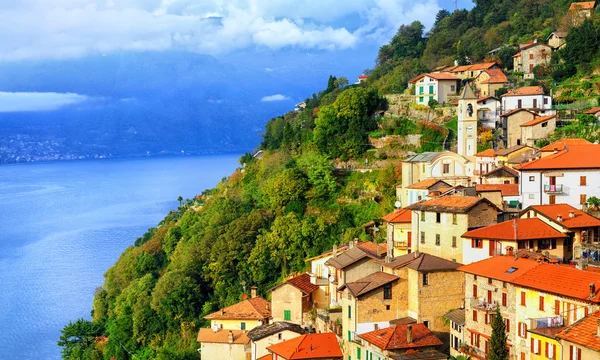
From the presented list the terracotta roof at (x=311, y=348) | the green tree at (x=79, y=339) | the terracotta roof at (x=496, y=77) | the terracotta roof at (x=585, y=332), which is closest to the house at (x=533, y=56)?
the terracotta roof at (x=496, y=77)

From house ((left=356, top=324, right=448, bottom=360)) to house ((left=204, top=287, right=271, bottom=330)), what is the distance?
32.3ft

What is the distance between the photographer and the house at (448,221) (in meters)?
32.4

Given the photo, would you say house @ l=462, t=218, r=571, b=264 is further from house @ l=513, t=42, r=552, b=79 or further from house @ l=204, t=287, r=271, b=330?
house @ l=513, t=42, r=552, b=79

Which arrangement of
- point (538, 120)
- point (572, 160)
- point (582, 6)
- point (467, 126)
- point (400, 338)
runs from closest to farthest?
1. point (400, 338)
2. point (572, 160)
3. point (538, 120)
4. point (467, 126)
5. point (582, 6)

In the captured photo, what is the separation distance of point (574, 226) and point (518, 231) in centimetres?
219

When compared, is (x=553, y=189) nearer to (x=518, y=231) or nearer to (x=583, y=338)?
(x=518, y=231)

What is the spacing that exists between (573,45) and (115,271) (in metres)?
33.0

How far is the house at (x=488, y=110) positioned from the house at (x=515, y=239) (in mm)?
19337

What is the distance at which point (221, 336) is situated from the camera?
125 ft

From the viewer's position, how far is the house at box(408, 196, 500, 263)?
32438 millimetres

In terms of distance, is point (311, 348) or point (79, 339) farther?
point (79, 339)

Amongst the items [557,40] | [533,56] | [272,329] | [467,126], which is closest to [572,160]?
[467,126]

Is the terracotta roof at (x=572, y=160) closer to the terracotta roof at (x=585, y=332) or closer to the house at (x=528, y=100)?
the house at (x=528, y=100)

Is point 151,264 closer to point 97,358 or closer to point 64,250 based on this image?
point 97,358
